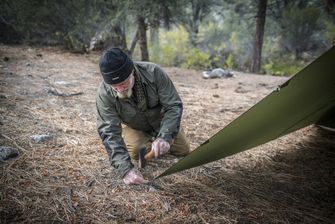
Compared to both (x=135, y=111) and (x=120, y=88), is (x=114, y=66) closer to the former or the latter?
(x=120, y=88)

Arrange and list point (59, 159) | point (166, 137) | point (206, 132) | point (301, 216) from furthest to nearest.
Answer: point (206, 132), point (59, 159), point (166, 137), point (301, 216)

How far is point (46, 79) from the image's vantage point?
538cm

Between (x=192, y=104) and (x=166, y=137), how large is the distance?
92.7 inches

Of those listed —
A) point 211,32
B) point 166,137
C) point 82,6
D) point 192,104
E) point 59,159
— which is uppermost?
point 82,6

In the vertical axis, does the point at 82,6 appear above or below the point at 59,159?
above

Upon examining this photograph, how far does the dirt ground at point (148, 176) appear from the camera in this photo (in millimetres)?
2010

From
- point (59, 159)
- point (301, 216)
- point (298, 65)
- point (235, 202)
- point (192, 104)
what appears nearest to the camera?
point (301, 216)

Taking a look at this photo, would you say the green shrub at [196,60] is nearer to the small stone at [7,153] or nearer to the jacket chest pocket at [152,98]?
the jacket chest pocket at [152,98]

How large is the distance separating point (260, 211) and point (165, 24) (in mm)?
7317

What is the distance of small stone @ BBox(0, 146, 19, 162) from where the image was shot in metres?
2.52

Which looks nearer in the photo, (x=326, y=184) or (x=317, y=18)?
(x=326, y=184)

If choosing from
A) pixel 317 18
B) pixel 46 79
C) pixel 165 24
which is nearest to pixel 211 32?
pixel 317 18

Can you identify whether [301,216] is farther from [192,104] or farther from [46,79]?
[46,79]

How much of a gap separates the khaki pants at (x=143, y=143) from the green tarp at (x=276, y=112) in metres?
0.65
